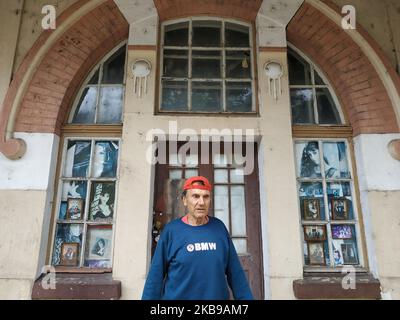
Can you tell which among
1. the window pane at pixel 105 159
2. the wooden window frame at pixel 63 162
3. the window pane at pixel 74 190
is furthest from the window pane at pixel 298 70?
the window pane at pixel 74 190

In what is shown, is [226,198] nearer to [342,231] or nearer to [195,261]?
[342,231]

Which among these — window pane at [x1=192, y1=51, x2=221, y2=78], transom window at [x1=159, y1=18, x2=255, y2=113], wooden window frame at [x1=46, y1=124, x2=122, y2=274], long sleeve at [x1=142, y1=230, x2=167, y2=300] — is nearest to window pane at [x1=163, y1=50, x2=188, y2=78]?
transom window at [x1=159, y1=18, x2=255, y2=113]

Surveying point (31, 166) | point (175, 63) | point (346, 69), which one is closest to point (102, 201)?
point (31, 166)

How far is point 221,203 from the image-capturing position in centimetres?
379

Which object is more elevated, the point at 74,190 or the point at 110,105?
the point at 110,105

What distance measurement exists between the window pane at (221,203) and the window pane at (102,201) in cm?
117

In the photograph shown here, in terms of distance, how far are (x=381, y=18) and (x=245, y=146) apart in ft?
7.74

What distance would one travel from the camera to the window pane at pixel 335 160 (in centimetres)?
379

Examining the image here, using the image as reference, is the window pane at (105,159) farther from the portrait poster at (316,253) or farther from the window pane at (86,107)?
the portrait poster at (316,253)

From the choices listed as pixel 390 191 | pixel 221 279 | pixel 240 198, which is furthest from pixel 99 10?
pixel 390 191

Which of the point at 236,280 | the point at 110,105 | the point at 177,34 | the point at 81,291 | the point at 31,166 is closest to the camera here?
the point at 236,280

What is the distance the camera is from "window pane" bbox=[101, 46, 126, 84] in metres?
4.12

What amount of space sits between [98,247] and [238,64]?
276cm

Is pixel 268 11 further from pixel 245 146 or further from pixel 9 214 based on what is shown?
pixel 9 214
